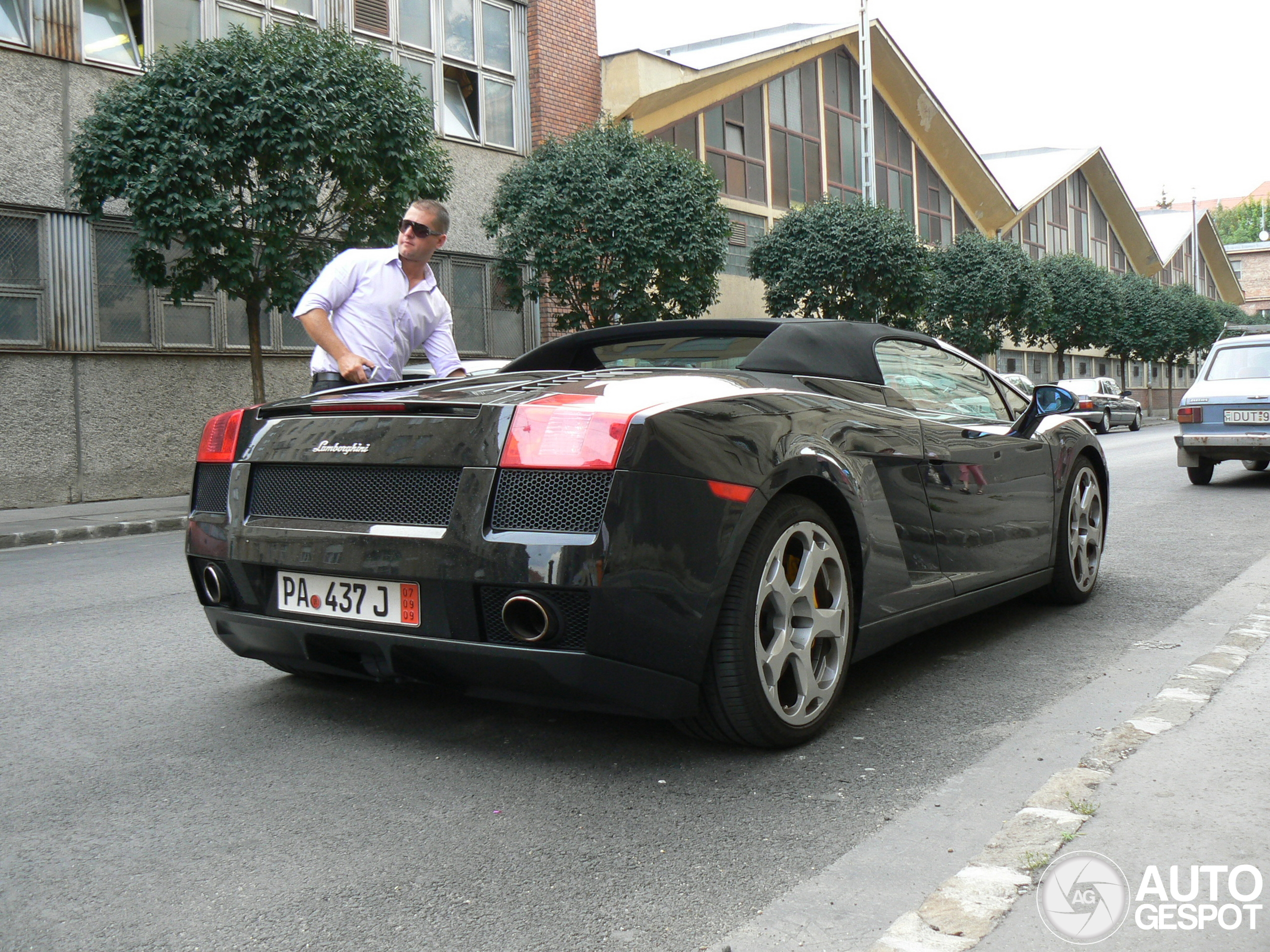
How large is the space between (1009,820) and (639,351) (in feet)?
Result: 7.72

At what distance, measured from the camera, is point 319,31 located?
1446cm

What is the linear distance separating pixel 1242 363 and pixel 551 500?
12.5 m

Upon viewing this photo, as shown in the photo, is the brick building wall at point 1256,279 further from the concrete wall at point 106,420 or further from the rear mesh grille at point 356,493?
the rear mesh grille at point 356,493

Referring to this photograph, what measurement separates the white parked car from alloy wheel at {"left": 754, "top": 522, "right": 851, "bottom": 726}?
10.2m

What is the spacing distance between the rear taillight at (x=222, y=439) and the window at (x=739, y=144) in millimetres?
26127

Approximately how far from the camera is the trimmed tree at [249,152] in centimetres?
1333

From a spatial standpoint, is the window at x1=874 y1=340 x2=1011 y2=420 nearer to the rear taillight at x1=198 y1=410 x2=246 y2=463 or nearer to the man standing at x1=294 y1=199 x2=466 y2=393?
the man standing at x1=294 y1=199 x2=466 y2=393

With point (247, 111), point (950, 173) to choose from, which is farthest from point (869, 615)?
point (950, 173)

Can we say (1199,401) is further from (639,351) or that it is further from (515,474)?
(515,474)

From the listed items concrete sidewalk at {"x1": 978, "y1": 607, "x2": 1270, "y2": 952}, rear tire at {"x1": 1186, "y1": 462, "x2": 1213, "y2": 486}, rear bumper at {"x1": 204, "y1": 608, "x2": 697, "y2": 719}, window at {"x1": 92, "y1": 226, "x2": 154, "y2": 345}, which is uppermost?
window at {"x1": 92, "y1": 226, "x2": 154, "y2": 345}

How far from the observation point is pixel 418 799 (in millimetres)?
3164

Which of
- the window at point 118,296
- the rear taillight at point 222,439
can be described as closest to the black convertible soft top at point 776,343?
the rear taillight at point 222,439

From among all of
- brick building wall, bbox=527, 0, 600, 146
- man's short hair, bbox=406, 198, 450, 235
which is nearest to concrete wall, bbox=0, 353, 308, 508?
brick building wall, bbox=527, 0, 600, 146

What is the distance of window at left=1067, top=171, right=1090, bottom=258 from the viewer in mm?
53719
